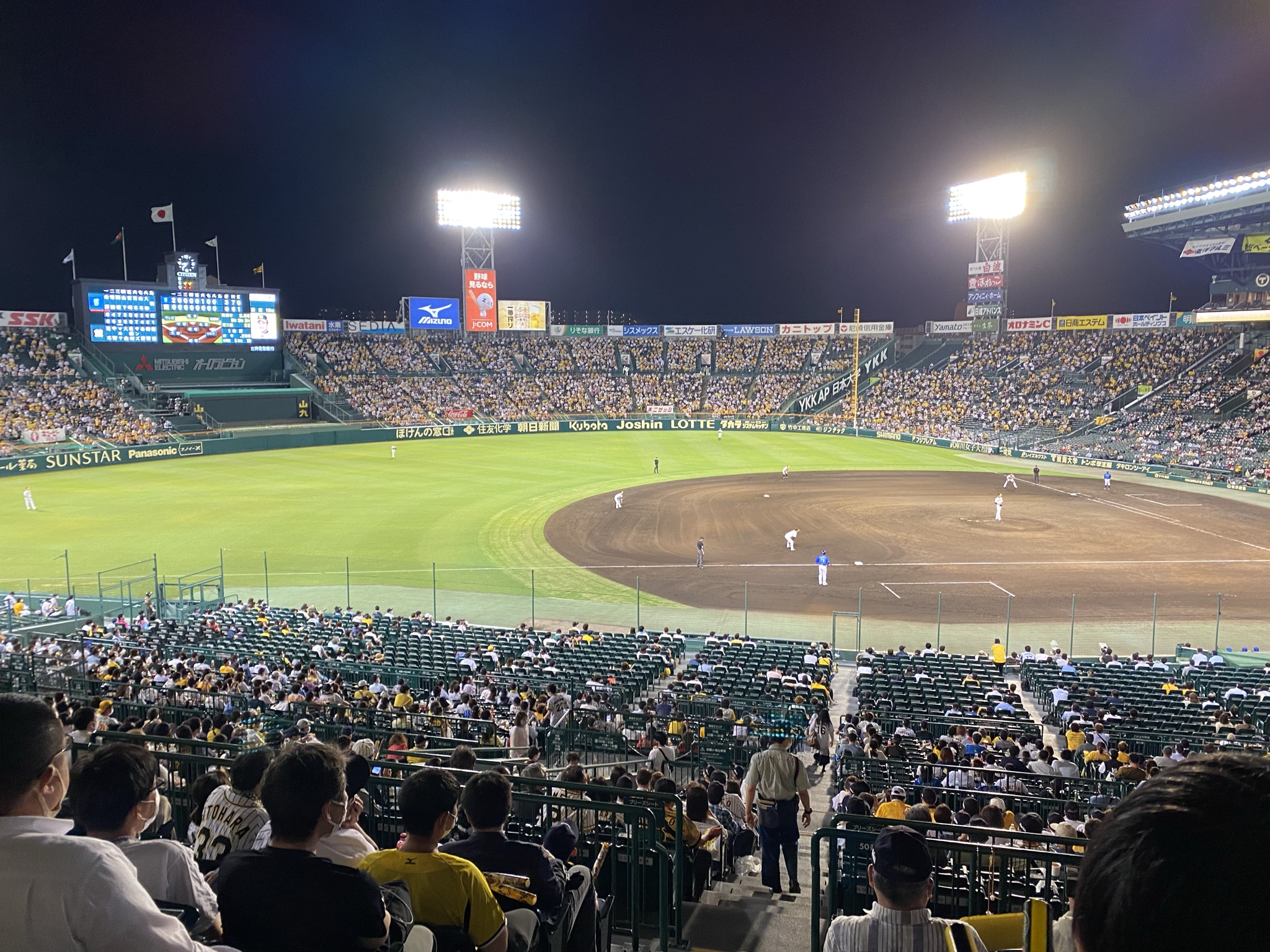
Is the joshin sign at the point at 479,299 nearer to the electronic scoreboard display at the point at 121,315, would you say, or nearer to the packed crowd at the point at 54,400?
the electronic scoreboard display at the point at 121,315

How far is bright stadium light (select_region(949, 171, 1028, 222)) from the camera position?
274ft

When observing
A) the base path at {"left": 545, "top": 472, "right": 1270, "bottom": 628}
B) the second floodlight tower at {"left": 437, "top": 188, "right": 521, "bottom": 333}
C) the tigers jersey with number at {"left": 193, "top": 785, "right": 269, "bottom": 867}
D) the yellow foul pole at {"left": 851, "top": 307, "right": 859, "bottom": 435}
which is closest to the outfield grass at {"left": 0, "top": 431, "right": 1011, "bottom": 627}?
the base path at {"left": 545, "top": 472, "right": 1270, "bottom": 628}

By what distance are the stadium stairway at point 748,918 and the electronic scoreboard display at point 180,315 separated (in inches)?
3089

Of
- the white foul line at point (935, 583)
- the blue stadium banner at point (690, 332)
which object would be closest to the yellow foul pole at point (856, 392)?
the blue stadium banner at point (690, 332)

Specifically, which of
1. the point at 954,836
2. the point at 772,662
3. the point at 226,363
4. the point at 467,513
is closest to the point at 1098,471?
the point at 467,513

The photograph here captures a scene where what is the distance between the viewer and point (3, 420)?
61.8 metres

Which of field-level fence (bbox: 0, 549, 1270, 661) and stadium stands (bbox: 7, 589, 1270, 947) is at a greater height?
stadium stands (bbox: 7, 589, 1270, 947)

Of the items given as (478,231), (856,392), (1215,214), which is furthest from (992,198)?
(478,231)

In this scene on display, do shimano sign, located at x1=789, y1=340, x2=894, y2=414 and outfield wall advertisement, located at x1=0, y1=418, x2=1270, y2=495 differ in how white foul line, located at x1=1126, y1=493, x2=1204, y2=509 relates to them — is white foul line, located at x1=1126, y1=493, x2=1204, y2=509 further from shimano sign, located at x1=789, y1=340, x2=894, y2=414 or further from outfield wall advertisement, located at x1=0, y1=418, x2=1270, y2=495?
shimano sign, located at x1=789, y1=340, x2=894, y2=414

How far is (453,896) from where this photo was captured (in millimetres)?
4043

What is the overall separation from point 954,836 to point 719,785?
89.3 inches

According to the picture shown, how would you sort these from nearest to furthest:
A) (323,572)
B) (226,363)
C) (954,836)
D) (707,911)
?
1. (707,911)
2. (954,836)
3. (323,572)
4. (226,363)

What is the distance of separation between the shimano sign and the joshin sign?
35062 millimetres

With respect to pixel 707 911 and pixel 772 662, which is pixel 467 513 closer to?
pixel 772 662
